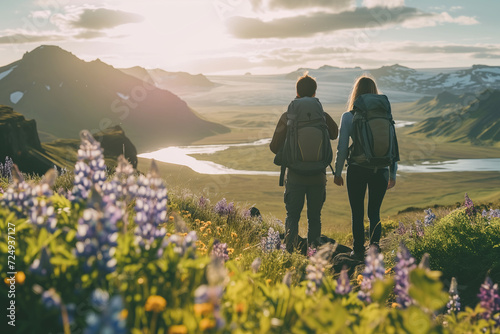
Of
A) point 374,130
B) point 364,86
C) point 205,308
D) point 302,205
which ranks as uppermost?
point 364,86

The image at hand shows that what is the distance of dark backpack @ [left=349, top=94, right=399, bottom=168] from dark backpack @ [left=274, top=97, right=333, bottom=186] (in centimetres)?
55

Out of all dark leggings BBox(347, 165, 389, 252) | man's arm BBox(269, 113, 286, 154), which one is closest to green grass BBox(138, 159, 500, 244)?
dark leggings BBox(347, 165, 389, 252)

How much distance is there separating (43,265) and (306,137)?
4.90 metres

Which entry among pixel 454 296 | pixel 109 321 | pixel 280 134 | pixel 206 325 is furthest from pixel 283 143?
pixel 109 321

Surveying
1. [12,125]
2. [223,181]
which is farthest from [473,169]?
[12,125]

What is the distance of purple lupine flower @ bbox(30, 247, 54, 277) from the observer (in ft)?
7.47

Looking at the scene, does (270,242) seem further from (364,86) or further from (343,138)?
(364,86)

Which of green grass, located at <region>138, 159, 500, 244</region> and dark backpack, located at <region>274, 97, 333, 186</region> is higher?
dark backpack, located at <region>274, 97, 333, 186</region>

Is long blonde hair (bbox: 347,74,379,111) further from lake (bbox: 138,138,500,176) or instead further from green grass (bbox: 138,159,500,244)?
lake (bbox: 138,138,500,176)

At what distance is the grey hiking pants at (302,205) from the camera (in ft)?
23.1

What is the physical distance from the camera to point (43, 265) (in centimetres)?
230

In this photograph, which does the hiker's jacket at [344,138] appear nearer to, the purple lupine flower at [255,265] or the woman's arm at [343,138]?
the woman's arm at [343,138]

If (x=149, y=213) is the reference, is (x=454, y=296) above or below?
below

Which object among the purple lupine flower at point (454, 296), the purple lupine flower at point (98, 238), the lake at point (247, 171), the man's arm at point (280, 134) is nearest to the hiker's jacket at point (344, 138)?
the man's arm at point (280, 134)
